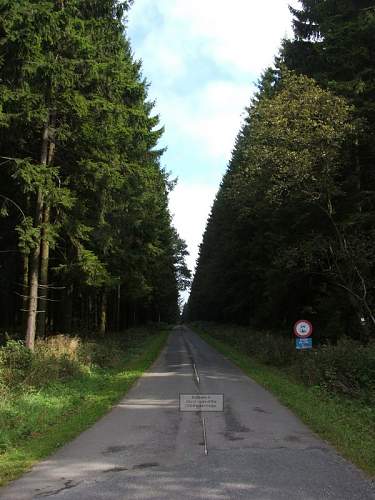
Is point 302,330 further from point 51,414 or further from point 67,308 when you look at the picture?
point 67,308

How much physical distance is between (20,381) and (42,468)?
7621 mm

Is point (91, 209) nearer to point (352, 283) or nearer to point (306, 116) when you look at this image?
point (306, 116)

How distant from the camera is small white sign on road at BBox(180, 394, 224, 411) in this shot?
12688 millimetres

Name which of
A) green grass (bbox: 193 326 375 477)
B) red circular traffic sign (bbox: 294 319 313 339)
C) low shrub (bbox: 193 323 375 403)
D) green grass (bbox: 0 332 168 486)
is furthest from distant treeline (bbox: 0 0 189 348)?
low shrub (bbox: 193 323 375 403)

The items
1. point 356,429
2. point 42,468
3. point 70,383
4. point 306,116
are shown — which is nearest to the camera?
point 42,468

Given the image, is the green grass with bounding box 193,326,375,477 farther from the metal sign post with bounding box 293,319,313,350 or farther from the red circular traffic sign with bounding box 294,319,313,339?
the red circular traffic sign with bounding box 294,319,313,339

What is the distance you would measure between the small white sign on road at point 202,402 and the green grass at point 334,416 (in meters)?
1.79

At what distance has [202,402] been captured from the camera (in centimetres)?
1348

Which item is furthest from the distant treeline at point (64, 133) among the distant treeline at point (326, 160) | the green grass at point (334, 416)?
the green grass at point (334, 416)

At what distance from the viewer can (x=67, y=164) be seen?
20.0 metres

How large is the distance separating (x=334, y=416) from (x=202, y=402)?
11.3 feet

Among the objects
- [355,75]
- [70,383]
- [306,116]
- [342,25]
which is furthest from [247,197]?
[70,383]

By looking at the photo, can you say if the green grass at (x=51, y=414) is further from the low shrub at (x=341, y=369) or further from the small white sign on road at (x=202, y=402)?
the low shrub at (x=341, y=369)

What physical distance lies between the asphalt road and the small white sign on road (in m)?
0.25
